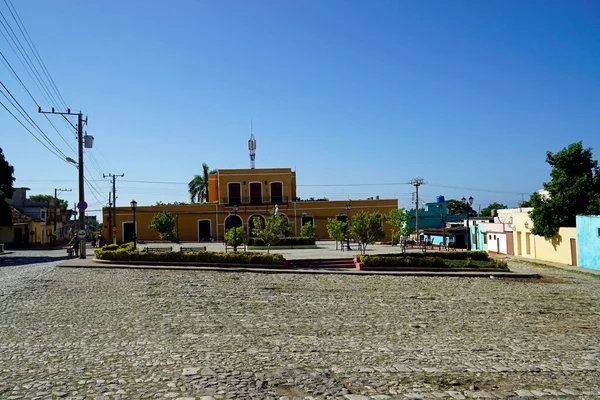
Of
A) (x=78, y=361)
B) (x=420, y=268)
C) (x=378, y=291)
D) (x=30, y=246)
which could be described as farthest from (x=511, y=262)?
(x=30, y=246)

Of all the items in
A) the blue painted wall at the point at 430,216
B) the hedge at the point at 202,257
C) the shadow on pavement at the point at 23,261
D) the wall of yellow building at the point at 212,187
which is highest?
the wall of yellow building at the point at 212,187

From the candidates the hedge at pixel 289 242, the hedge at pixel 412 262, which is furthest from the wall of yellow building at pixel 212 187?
the hedge at pixel 412 262

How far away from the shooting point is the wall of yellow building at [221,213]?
5278 cm

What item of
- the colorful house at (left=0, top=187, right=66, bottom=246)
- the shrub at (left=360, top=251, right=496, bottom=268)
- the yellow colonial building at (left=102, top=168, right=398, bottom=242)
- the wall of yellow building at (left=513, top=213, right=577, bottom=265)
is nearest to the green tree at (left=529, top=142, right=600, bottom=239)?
the wall of yellow building at (left=513, top=213, right=577, bottom=265)

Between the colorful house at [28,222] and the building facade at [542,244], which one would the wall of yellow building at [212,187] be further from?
the building facade at [542,244]

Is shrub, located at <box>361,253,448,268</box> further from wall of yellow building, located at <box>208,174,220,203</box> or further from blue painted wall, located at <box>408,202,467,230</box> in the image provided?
wall of yellow building, located at <box>208,174,220,203</box>

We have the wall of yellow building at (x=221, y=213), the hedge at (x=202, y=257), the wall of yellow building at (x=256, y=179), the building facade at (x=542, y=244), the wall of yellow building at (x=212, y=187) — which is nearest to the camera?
the hedge at (x=202, y=257)

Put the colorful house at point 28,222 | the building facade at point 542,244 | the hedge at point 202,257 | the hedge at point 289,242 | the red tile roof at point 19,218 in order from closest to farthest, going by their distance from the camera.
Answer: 1. the hedge at point 202,257
2. the building facade at point 542,244
3. the hedge at point 289,242
4. the red tile roof at point 19,218
5. the colorful house at point 28,222

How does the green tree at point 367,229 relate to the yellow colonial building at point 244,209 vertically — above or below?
below

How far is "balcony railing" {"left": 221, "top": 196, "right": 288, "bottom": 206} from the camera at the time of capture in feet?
177

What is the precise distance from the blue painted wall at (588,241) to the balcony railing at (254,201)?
30999 mm

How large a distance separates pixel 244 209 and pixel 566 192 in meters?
31.7

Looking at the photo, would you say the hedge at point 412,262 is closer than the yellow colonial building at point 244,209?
Yes

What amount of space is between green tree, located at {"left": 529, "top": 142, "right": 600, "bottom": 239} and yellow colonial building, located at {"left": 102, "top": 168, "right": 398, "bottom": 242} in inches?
886
